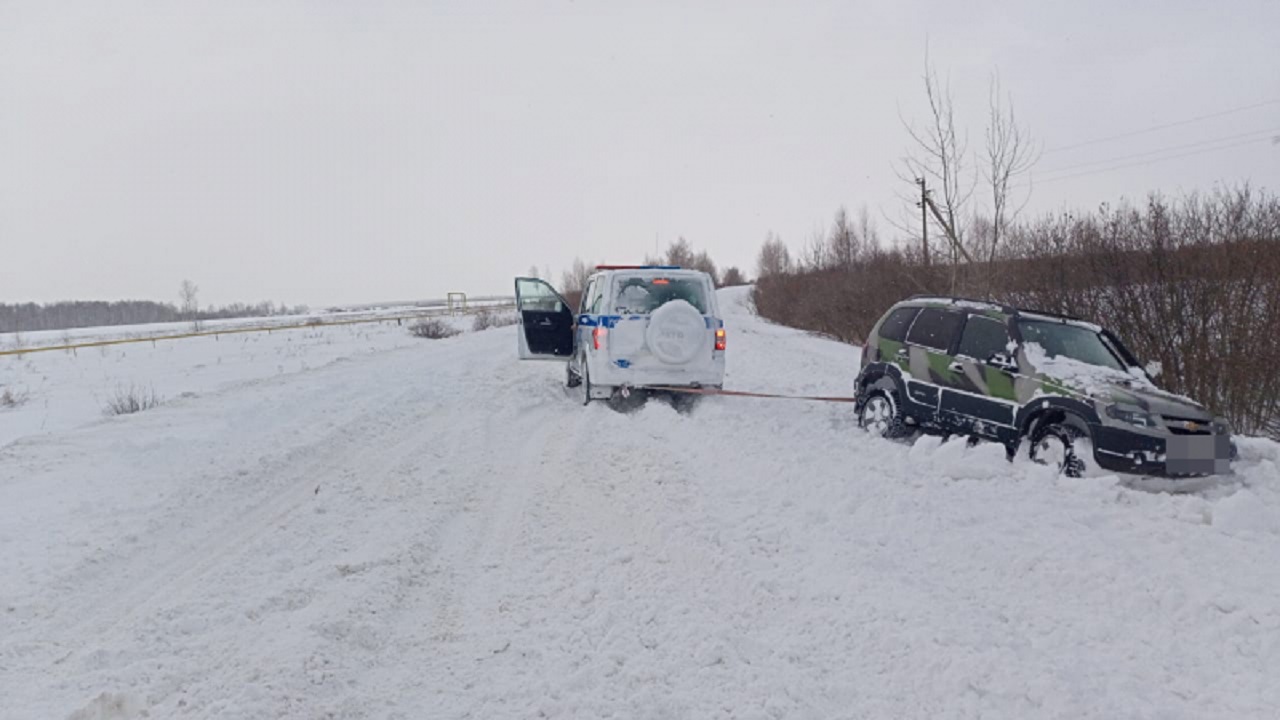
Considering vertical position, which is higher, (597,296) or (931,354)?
(597,296)

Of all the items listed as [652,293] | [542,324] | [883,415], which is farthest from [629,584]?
[542,324]

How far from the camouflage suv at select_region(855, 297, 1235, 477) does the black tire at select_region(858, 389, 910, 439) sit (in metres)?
0.01

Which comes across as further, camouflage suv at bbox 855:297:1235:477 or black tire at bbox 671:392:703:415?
black tire at bbox 671:392:703:415

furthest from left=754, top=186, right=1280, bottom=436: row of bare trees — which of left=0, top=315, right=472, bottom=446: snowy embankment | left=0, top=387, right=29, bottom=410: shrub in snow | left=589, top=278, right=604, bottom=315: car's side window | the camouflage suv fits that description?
left=0, top=387, right=29, bottom=410: shrub in snow

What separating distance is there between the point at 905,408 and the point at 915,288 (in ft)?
53.3

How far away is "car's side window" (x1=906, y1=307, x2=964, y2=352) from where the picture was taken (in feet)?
26.3

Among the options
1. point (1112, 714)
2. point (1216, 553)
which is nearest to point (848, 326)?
point (1216, 553)

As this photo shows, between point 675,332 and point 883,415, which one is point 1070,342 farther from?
point 675,332

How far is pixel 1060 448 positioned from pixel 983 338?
1.55m

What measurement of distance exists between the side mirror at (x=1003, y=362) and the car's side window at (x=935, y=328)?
0.62 metres

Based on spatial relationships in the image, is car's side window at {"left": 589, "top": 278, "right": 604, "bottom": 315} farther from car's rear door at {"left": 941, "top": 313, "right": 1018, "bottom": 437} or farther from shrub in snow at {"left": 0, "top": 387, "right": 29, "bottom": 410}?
shrub in snow at {"left": 0, "top": 387, "right": 29, "bottom": 410}

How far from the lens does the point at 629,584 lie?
4402 millimetres

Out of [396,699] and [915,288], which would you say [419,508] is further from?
[915,288]

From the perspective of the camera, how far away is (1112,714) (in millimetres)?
3041
